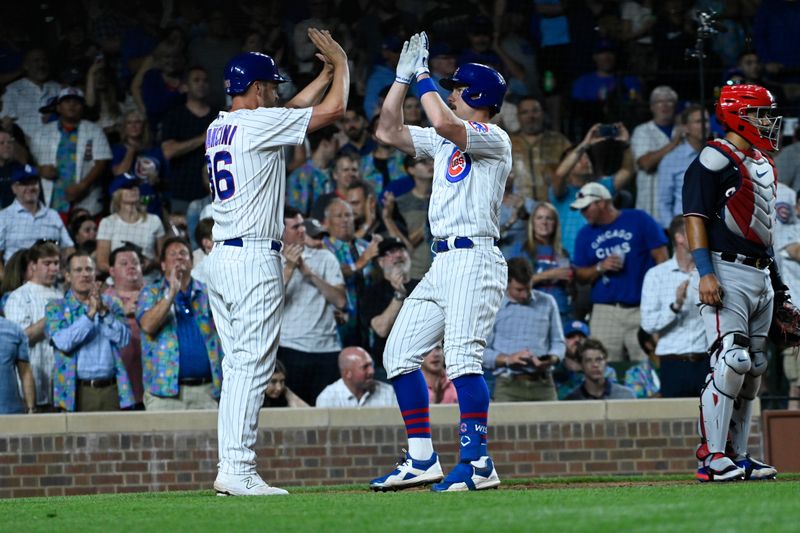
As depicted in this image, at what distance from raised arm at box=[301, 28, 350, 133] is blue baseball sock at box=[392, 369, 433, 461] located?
133cm

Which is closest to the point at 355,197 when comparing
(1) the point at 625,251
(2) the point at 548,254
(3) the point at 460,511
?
(2) the point at 548,254

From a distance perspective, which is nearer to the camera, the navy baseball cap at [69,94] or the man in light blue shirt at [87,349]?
the man in light blue shirt at [87,349]

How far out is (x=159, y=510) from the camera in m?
5.89

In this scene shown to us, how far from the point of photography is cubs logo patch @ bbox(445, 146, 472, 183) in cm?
664

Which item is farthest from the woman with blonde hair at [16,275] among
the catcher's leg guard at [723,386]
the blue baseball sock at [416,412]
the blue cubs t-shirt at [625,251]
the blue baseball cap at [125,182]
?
the catcher's leg guard at [723,386]

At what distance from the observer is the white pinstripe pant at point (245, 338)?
21.3 ft

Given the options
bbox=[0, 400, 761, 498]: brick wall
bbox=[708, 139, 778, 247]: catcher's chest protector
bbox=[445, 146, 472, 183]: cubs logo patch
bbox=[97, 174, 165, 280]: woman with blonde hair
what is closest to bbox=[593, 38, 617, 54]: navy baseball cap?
bbox=[0, 400, 761, 498]: brick wall

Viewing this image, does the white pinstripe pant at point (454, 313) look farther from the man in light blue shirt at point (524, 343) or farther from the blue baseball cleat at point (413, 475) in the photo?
the man in light blue shirt at point (524, 343)

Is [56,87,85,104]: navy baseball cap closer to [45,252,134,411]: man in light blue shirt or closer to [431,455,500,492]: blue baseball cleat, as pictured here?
[45,252,134,411]: man in light blue shirt

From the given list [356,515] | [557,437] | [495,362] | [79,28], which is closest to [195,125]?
[79,28]

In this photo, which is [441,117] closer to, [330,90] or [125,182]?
[330,90]

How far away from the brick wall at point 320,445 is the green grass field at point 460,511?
3356 mm

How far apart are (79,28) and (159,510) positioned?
8.17 m

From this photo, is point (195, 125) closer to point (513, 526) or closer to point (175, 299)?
point (175, 299)
